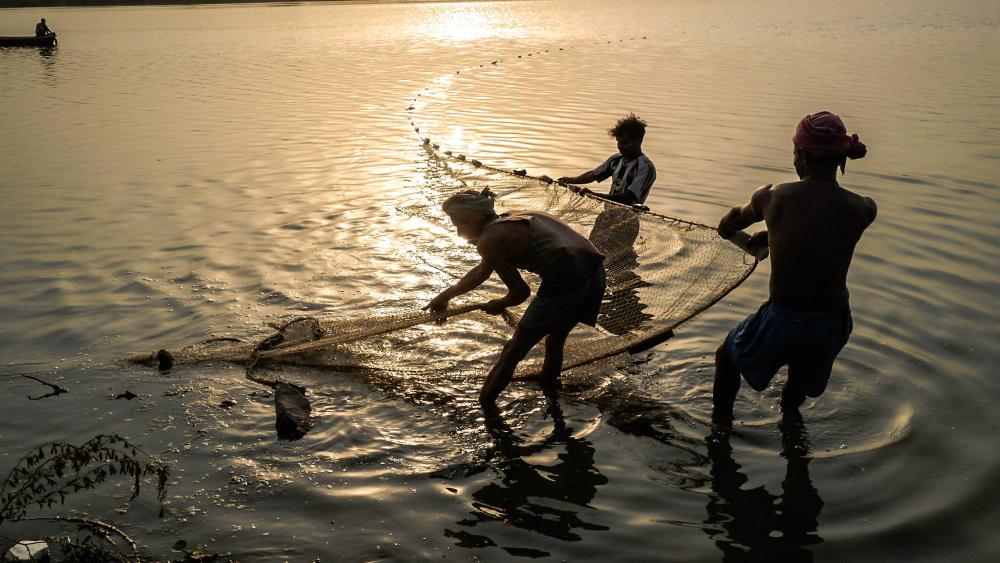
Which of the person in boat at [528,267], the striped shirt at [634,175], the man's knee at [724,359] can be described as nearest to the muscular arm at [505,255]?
the person in boat at [528,267]

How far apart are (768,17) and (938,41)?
13.0 metres

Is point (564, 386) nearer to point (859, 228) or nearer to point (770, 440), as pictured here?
point (770, 440)

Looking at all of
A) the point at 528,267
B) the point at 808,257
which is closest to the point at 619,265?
the point at 528,267

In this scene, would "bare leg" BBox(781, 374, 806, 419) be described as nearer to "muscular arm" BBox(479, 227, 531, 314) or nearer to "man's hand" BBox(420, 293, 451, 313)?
"muscular arm" BBox(479, 227, 531, 314)

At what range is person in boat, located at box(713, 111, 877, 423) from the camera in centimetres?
377

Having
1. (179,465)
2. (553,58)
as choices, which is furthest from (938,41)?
(179,465)

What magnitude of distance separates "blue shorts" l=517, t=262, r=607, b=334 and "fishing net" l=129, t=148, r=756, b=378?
40 cm

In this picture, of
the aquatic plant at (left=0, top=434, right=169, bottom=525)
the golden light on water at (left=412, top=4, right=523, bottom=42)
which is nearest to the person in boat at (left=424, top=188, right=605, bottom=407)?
the aquatic plant at (left=0, top=434, right=169, bottom=525)

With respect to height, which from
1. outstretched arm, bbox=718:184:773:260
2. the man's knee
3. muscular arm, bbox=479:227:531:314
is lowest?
the man's knee

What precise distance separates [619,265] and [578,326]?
790 mm

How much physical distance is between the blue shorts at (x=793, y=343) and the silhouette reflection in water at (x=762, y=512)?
46 centimetres

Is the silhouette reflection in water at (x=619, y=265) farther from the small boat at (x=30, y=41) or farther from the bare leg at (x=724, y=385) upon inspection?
the small boat at (x=30, y=41)

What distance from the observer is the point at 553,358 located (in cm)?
495

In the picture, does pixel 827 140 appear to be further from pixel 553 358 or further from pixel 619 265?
pixel 619 265
